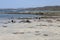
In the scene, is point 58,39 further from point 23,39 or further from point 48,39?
point 23,39

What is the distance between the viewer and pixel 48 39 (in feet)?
63.6

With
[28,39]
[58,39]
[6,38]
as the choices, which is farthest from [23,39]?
[58,39]

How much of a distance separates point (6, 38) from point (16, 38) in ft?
3.38

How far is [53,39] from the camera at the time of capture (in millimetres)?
19297

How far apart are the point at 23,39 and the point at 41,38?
6.26 feet

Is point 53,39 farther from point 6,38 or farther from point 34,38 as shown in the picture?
point 6,38

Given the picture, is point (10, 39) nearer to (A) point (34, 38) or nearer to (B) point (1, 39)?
(B) point (1, 39)

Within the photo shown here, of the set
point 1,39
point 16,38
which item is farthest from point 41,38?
point 1,39

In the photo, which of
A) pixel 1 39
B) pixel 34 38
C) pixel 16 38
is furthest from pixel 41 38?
pixel 1 39

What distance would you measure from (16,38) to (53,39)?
3.85m

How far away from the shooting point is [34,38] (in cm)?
2016

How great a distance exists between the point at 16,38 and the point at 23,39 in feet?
3.34

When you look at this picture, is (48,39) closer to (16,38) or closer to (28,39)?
(28,39)

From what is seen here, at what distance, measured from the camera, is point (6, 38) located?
2017 cm
